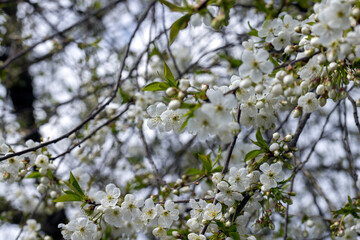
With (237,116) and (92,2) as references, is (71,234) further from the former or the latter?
(92,2)

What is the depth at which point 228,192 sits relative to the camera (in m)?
1.84

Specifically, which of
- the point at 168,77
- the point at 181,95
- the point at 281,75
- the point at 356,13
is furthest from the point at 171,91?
the point at 356,13

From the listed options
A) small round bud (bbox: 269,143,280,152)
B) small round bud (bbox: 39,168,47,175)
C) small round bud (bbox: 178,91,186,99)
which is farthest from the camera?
small round bud (bbox: 39,168,47,175)

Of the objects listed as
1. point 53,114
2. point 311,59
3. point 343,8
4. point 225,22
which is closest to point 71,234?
point 225,22

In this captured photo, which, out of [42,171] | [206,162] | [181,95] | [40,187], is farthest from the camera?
[40,187]

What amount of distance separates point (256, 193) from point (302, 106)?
1.89 ft

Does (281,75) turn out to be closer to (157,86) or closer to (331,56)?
(331,56)

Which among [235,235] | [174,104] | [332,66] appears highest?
[332,66]

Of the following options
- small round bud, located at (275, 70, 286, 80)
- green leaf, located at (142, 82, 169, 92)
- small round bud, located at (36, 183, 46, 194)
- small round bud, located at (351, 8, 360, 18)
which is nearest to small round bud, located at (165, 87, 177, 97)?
green leaf, located at (142, 82, 169, 92)

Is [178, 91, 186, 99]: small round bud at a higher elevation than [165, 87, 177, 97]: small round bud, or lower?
lower

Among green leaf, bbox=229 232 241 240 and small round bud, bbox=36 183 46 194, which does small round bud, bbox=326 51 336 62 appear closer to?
green leaf, bbox=229 232 241 240

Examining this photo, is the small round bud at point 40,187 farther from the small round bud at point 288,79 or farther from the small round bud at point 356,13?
the small round bud at point 356,13

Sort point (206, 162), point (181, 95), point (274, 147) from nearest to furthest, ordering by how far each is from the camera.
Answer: point (181, 95) < point (274, 147) < point (206, 162)

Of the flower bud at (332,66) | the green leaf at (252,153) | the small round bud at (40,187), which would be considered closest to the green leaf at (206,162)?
the green leaf at (252,153)
